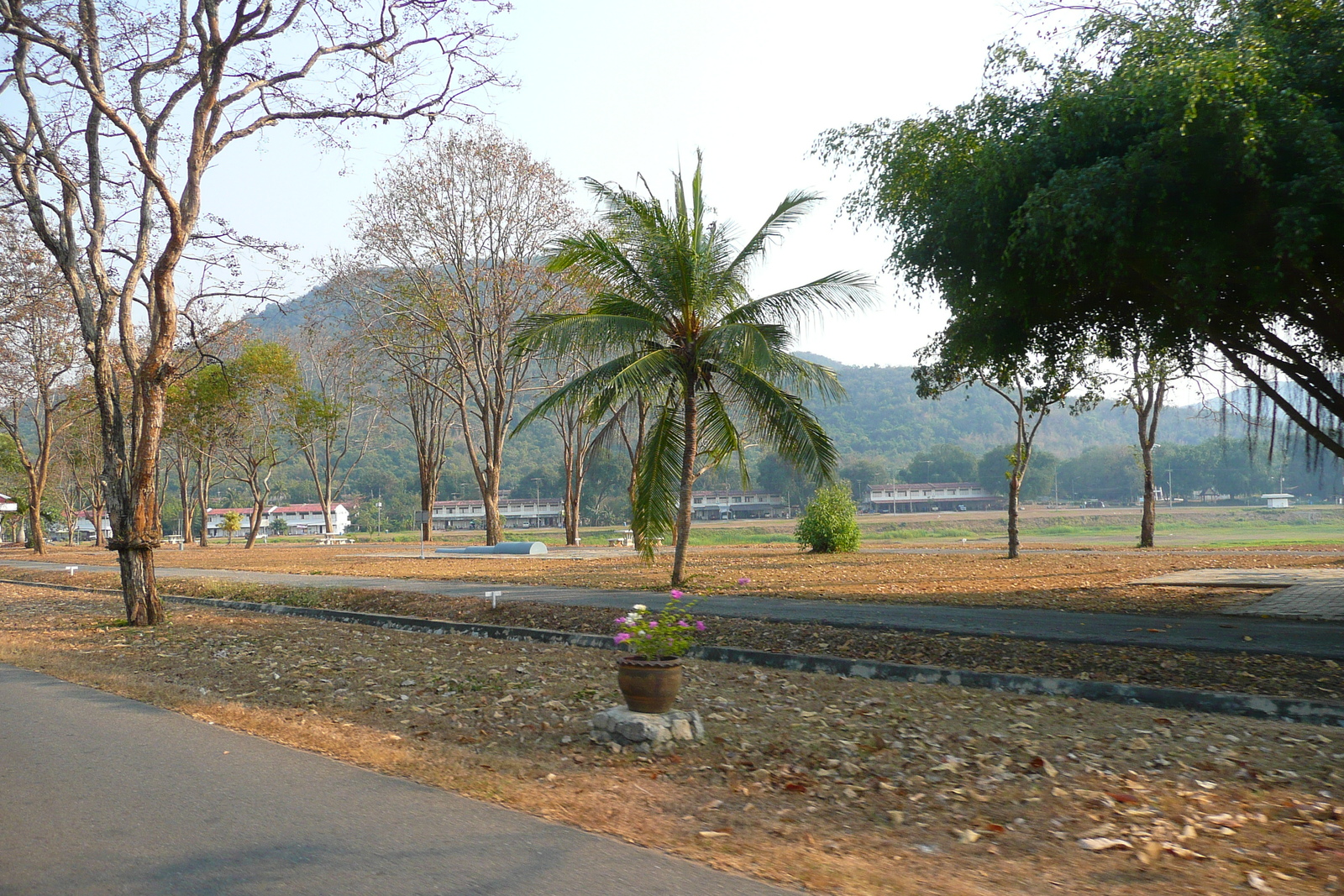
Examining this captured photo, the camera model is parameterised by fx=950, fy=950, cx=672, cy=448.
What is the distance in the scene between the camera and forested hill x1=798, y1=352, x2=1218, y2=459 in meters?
140

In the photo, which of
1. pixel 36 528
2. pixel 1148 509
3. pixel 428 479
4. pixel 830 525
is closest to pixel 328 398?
pixel 428 479

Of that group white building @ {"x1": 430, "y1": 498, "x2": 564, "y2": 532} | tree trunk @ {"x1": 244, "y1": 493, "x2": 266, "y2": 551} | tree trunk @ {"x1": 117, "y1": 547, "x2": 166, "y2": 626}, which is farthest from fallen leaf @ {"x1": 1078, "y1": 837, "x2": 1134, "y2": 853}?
white building @ {"x1": 430, "y1": 498, "x2": 564, "y2": 532}

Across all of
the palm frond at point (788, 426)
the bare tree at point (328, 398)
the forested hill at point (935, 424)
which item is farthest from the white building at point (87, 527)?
the palm frond at point (788, 426)

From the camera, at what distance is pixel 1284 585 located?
15.8 metres

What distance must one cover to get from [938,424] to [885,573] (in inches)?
5284

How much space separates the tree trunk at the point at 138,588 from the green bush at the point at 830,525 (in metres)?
19.3

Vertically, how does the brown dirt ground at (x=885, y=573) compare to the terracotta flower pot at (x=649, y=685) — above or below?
below

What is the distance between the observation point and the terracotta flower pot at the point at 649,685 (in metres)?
6.74

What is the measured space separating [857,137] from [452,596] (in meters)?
9.96

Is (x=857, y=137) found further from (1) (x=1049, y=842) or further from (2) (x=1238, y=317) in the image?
(1) (x=1049, y=842)

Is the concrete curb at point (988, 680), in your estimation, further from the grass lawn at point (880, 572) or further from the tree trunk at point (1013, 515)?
the tree trunk at point (1013, 515)

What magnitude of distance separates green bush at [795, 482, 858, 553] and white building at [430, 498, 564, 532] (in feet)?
252

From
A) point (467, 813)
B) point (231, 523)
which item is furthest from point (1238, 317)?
point (231, 523)

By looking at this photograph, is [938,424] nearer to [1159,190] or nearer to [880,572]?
[880,572]
